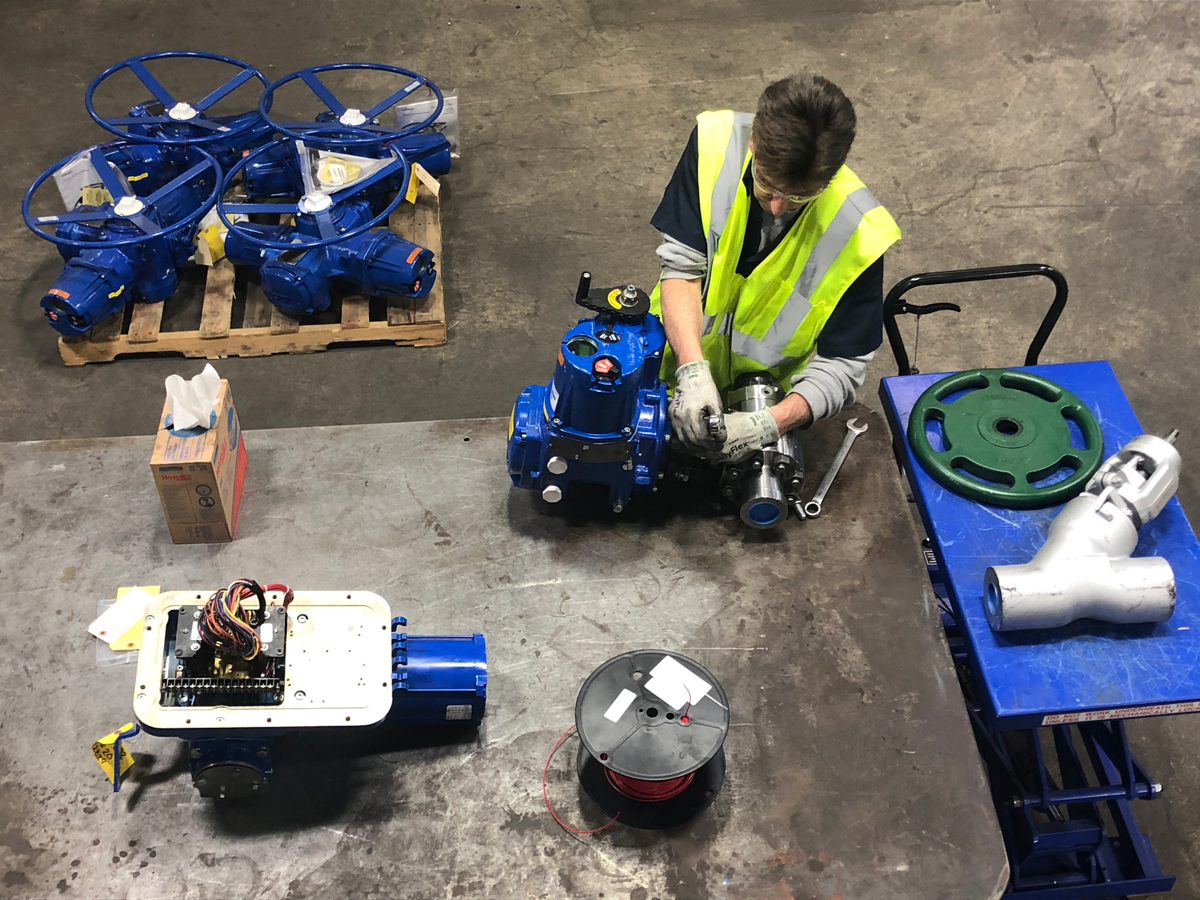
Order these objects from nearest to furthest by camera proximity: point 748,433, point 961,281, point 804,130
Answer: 1. point 804,130
2. point 748,433
3. point 961,281

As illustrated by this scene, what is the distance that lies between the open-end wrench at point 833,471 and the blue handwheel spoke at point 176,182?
90.8 inches

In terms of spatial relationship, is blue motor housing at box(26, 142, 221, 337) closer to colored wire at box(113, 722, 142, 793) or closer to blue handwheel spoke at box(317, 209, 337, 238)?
blue handwheel spoke at box(317, 209, 337, 238)

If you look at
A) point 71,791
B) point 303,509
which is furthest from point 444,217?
point 71,791

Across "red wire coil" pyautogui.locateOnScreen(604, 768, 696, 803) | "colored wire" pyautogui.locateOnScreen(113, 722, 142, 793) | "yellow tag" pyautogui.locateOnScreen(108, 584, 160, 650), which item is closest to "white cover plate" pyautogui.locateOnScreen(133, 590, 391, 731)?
"colored wire" pyautogui.locateOnScreen(113, 722, 142, 793)

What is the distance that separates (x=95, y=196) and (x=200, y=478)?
1950mm

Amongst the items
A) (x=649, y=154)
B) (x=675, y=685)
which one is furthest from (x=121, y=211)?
(x=675, y=685)

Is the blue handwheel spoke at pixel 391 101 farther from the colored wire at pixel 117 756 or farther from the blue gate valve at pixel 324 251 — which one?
the colored wire at pixel 117 756

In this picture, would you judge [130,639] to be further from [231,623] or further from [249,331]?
[249,331]

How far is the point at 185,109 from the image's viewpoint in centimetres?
362

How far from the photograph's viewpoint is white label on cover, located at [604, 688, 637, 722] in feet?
5.78

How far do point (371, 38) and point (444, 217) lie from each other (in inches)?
46.1

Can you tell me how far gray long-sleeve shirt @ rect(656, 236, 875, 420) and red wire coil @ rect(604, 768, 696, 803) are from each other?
2.61 ft

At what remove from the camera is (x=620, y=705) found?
69.8 inches

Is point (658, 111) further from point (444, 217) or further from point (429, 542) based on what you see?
point (429, 542)
